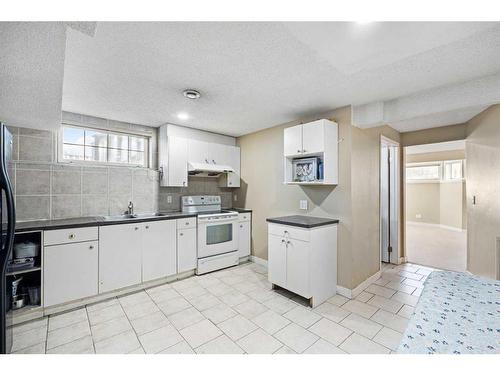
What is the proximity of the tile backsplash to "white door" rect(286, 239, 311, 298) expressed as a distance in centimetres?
219

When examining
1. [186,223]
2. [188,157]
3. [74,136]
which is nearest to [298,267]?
[186,223]

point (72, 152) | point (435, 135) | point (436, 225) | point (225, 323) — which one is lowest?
point (225, 323)

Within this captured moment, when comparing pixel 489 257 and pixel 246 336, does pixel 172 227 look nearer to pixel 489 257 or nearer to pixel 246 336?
pixel 246 336

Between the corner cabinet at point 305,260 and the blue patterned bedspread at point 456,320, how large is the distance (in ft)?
3.57

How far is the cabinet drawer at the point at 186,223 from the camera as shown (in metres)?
3.25

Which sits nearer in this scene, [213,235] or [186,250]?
[186,250]

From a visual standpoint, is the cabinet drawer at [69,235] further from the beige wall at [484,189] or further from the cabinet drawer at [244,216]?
the beige wall at [484,189]

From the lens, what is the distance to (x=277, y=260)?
2826 millimetres

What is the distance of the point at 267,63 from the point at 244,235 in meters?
2.93

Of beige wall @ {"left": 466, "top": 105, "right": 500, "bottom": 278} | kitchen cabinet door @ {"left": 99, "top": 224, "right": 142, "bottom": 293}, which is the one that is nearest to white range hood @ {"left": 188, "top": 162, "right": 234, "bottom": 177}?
kitchen cabinet door @ {"left": 99, "top": 224, "right": 142, "bottom": 293}

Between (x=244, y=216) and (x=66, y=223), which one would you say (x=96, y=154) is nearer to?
(x=66, y=223)

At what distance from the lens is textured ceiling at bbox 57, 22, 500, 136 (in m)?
1.41

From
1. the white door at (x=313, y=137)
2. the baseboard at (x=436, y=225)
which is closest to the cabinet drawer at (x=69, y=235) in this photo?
the white door at (x=313, y=137)

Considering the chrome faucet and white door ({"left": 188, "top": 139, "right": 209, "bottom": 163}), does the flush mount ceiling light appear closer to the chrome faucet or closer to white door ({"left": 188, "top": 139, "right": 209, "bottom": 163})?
white door ({"left": 188, "top": 139, "right": 209, "bottom": 163})
